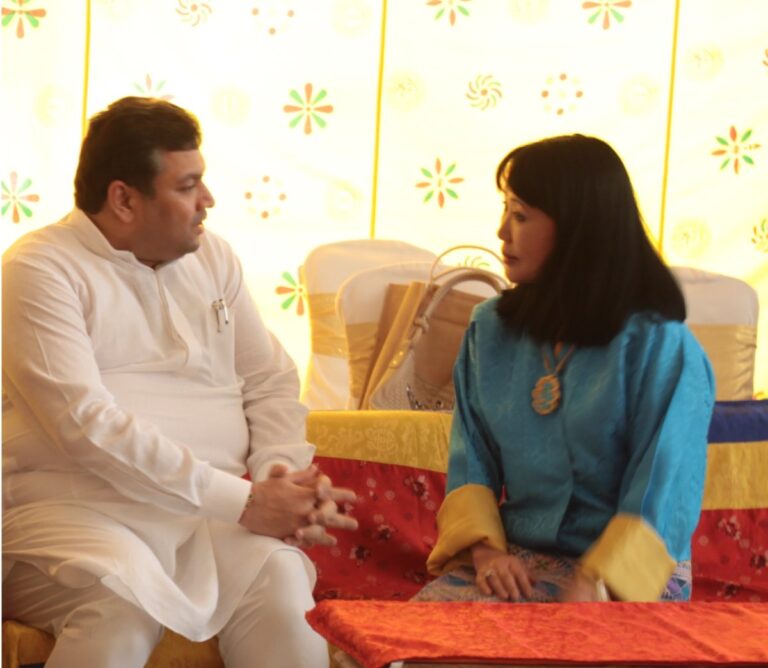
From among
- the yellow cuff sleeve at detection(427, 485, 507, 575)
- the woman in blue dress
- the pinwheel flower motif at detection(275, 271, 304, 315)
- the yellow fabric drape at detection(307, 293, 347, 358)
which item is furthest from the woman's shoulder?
the pinwheel flower motif at detection(275, 271, 304, 315)

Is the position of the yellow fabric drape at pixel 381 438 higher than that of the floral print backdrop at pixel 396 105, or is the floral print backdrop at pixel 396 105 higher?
the floral print backdrop at pixel 396 105

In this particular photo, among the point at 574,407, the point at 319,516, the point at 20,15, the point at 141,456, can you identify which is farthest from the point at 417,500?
the point at 20,15

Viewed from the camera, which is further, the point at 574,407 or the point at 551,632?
the point at 574,407

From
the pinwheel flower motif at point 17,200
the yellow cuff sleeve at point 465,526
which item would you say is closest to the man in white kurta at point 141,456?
the yellow cuff sleeve at point 465,526

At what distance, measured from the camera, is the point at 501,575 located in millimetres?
1863

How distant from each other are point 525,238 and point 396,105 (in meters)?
2.06

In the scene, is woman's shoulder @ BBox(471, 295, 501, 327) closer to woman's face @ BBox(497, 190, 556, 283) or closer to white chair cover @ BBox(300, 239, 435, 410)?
woman's face @ BBox(497, 190, 556, 283)

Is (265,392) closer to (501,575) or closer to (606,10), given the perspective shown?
(501,575)

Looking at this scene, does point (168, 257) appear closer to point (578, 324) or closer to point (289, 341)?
point (578, 324)

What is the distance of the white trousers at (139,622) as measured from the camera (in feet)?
5.90

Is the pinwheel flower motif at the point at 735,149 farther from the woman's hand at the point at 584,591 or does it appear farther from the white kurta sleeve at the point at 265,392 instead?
the woman's hand at the point at 584,591

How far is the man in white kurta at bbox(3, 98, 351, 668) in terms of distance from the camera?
186cm

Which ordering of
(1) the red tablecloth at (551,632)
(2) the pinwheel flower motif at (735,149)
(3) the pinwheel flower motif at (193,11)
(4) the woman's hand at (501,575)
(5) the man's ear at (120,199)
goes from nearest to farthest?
(1) the red tablecloth at (551,632) → (4) the woman's hand at (501,575) → (5) the man's ear at (120,199) → (3) the pinwheel flower motif at (193,11) → (2) the pinwheel flower motif at (735,149)

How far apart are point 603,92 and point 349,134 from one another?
81 centimetres
